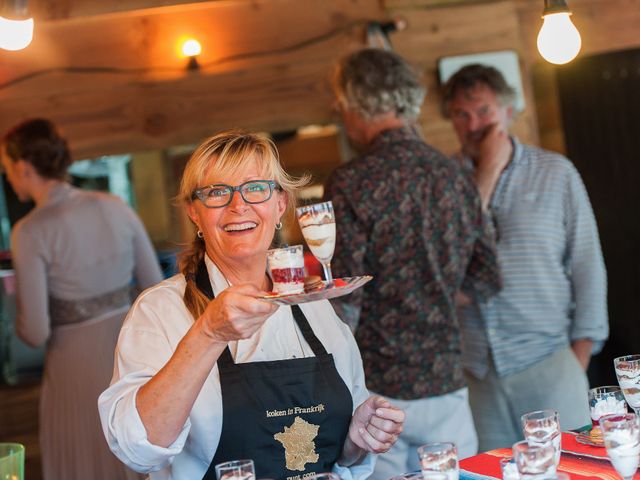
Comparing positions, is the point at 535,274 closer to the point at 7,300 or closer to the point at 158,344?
the point at 158,344

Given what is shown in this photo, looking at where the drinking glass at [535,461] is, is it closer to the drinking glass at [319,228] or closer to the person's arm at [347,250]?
the drinking glass at [319,228]

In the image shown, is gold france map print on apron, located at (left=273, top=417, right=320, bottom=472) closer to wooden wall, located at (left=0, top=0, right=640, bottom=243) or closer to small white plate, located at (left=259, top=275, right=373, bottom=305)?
small white plate, located at (left=259, top=275, right=373, bottom=305)

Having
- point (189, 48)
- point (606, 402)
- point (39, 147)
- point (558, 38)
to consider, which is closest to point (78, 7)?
point (189, 48)

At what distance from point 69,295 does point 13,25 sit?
1513mm

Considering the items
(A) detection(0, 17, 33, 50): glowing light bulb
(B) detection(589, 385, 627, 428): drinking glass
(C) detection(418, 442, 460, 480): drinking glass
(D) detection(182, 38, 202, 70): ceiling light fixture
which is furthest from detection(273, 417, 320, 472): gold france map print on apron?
(D) detection(182, 38, 202, 70): ceiling light fixture

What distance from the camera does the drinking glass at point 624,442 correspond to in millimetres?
1804

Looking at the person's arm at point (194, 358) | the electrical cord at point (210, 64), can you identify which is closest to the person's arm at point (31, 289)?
the electrical cord at point (210, 64)

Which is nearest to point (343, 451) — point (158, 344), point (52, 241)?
point (158, 344)

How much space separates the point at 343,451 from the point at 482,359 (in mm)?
1319

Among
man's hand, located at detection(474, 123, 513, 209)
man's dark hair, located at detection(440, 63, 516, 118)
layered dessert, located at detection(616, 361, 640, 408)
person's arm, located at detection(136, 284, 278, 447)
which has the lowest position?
layered dessert, located at detection(616, 361, 640, 408)

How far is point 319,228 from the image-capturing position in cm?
218

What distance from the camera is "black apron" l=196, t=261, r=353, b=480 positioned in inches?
88.7

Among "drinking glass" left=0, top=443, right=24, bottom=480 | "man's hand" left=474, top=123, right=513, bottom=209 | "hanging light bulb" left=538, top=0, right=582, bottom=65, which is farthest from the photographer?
"man's hand" left=474, top=123, right=513, bottom=209

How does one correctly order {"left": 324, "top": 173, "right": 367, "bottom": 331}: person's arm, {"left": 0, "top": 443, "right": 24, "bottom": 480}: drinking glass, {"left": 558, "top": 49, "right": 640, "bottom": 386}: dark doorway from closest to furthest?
{"left": 0, "top": 443, "right": 24, "bottom": 480}: drinking glass < {"left": 324, "top": 173, "right": 367, "bottom": 331}: person's arm < {"left": 558, "top": 49, "right": 640, "bottom": 386}: dark doorway
